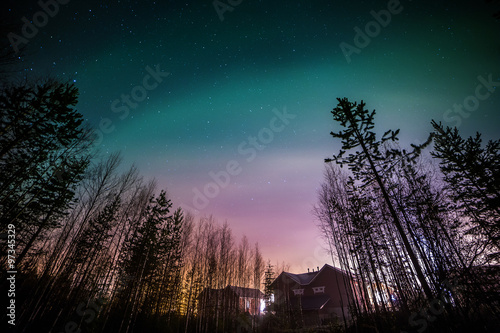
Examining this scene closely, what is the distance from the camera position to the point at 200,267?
935 inches

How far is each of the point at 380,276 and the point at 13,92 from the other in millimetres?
28150

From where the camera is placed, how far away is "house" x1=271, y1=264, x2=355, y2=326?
28.1 m

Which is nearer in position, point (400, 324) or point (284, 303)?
point (400, 324)

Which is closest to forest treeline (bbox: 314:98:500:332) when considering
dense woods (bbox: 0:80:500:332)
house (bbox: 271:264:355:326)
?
dense woods (bbox: 0:80:500:332)

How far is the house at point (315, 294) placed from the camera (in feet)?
92.3

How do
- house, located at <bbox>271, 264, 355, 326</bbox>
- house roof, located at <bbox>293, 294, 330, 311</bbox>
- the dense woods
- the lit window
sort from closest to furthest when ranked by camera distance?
the dense woods → house roof, located at <bbox>293, 294, 330, 311</bbox> → house, located at <bbox>271, 264, 355, 326</bbox> → the lit window

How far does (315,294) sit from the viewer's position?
105 feet

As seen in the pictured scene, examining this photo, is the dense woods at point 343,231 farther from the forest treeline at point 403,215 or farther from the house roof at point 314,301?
the house roof at point 314,301

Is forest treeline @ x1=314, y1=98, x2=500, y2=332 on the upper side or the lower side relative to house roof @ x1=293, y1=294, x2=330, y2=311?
upper

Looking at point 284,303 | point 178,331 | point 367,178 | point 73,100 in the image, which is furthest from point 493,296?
point 284,303

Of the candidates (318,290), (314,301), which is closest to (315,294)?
(318,290)

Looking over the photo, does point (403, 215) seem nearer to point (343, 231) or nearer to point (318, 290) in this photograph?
point (343, 231)

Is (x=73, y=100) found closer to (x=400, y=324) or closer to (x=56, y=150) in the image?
(x=56, y=150)

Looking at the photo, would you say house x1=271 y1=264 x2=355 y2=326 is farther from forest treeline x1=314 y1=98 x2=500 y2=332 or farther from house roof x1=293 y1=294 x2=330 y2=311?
forest treeline x1=314 y1=98 x2=500 y2=332
